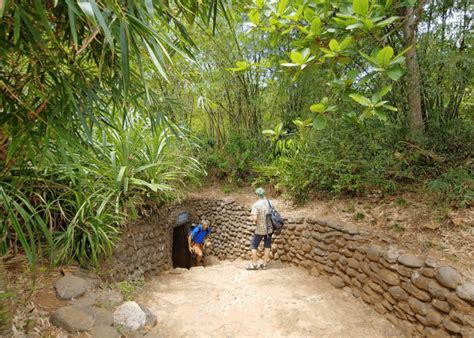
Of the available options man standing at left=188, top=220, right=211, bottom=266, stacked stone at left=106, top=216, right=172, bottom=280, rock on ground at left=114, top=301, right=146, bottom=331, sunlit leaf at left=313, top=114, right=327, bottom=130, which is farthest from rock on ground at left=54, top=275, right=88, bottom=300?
man standing at left=188, top=220, right=211, bottom=266

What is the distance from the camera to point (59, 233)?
2295 mm

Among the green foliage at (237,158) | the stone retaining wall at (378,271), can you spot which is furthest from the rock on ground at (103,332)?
the green foliage at (237,158)

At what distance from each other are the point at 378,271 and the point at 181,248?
17.6 feet

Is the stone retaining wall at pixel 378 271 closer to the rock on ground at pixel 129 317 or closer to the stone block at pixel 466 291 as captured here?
the stone block at pixel 466 291

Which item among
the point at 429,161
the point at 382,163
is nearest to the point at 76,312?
the point at 382,163

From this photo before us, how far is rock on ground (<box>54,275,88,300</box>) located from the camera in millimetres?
1948

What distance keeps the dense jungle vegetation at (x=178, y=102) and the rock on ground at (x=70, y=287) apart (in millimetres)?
226

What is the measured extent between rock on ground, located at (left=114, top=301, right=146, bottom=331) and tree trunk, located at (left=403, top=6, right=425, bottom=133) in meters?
3.14

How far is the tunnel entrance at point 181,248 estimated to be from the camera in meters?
6.86

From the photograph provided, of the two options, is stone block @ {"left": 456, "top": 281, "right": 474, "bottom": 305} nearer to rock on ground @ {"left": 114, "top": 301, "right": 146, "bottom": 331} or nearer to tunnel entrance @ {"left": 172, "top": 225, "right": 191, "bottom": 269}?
rock on ground @ {"left": 114, "top": 301, "right": 146, "bottom": 331}

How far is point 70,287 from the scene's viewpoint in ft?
6.63

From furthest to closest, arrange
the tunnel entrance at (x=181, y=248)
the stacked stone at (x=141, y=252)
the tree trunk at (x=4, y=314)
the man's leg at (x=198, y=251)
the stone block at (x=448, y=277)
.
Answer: the tunnel entrance at (x=181, y=248)
the man's leg at (x=198, y=251)
the stacked stone at (x=141, y=252)
the stone block at (x=448, y=277)
the tree trunk at (x=4, y=314)

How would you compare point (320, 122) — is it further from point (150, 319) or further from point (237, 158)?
point (237, 158)

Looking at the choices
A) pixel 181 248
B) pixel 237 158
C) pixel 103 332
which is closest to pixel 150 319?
pixel 103 332
